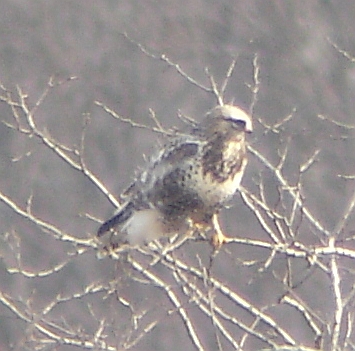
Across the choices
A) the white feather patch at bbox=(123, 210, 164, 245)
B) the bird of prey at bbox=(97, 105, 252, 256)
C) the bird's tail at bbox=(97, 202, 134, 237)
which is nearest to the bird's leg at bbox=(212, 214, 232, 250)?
the bird of prey at bbox=(97, 105, 252, 256)

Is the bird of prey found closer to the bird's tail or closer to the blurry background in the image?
the bird's tail

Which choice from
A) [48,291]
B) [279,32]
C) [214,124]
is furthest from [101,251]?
[279,32]

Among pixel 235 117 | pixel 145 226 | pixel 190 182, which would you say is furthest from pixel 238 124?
pixel 145 226

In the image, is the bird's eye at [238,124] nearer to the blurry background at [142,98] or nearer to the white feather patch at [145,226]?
the white feather patch at [145,226]

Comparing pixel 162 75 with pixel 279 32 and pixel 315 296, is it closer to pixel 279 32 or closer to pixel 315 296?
pixel 279 32

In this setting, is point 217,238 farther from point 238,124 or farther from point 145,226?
point 238,124

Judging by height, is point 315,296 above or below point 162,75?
below
